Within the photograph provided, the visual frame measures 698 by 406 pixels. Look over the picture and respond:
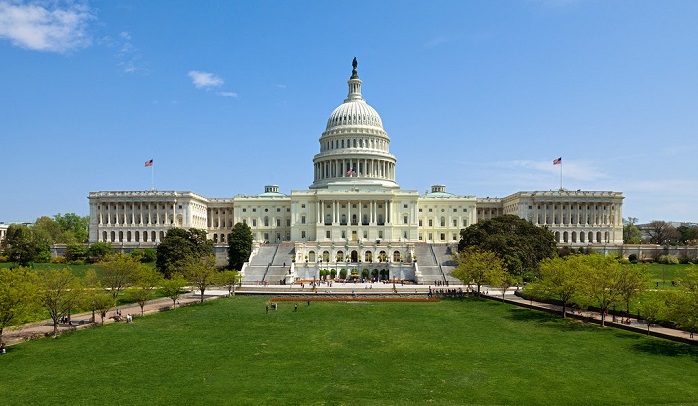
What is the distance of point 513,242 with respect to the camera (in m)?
78.9

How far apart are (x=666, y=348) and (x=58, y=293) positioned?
4167 centimetres

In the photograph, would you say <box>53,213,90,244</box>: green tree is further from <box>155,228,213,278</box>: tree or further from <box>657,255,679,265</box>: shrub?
<box>657,255,679,265</box>: shrub

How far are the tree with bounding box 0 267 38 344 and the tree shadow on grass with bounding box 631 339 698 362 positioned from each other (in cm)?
3855

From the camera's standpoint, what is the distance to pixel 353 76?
140000 mm

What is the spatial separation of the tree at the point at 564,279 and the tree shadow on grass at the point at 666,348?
9.57 m

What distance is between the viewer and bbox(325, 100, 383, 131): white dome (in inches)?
5177

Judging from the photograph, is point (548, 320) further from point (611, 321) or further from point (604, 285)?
point (604, 285)

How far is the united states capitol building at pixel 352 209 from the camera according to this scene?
114m

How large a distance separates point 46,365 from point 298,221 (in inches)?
3359

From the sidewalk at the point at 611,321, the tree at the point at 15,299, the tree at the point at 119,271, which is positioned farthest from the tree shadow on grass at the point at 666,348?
the tree at the point at 119,271

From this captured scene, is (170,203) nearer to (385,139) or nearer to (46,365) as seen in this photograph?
(385,139)

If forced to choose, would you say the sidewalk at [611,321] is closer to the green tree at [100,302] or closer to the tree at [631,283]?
the tree at [631,283]

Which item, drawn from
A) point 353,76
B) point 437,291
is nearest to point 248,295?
point 437,291

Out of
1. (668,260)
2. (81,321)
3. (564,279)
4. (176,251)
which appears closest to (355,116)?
(176,251)
